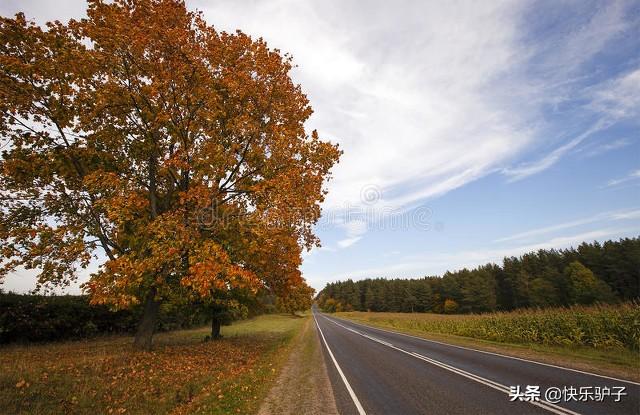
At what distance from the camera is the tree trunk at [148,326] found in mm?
13203

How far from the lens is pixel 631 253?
208ft

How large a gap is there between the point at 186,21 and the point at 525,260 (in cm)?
10194

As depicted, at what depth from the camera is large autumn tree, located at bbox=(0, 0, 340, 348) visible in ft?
33.9

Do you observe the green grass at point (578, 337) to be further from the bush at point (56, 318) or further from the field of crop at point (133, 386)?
the bush at point (56, 318)

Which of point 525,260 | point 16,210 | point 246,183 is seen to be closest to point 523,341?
point 246,183

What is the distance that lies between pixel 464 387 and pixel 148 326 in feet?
40.5

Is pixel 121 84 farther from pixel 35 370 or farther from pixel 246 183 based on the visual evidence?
pixel 35 370

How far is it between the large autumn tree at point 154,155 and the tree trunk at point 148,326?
1.7 inches

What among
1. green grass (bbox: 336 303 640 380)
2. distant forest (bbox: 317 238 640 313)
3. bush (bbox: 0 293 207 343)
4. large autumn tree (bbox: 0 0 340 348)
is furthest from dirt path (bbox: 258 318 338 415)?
distant forest (bbox: 317 238 640 313)

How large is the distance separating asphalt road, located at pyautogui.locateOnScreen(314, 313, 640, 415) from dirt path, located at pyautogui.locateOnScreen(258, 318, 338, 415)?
33cm

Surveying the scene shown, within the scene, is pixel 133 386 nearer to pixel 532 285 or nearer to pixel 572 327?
pixel 572 327

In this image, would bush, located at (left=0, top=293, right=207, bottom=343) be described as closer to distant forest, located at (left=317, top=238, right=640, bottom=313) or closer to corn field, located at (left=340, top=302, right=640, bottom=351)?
corn field, located at (left=340, top=302, right=640, bottom=351)

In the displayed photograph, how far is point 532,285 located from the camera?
77500 mm

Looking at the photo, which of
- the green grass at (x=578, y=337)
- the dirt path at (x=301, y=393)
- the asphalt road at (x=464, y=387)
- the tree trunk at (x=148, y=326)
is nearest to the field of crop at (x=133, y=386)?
the dirt path at (x=301, y=393)
